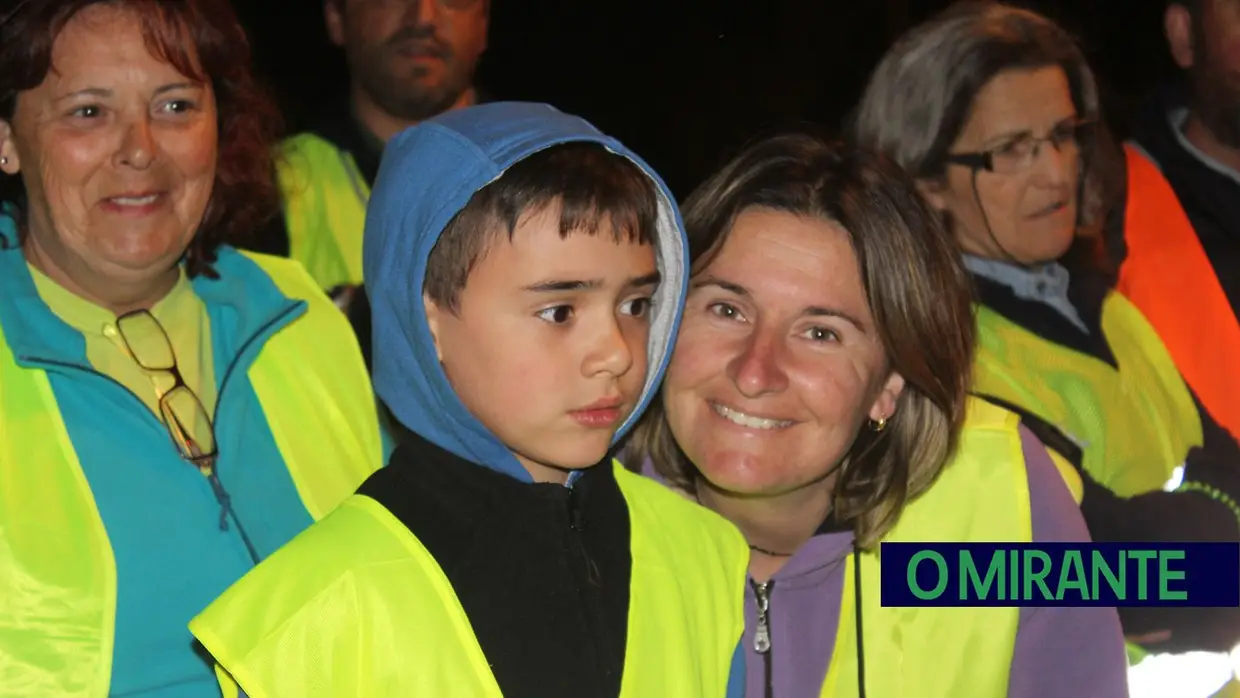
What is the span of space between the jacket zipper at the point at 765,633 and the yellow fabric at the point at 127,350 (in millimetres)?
693

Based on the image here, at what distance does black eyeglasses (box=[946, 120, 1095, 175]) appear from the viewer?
7.13 feet

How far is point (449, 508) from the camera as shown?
130 cm

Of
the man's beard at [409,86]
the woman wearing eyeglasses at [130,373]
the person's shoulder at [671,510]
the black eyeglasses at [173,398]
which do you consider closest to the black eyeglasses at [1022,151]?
the man's beard at [409,86]

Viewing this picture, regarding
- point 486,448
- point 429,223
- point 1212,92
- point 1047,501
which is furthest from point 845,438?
point 1212,92

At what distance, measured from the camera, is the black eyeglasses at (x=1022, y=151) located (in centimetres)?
217

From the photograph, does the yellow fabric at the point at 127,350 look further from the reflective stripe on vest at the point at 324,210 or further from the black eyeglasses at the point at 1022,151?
the black eyeglasses at the point at 1022,151

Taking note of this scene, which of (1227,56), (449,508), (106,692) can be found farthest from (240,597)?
(1227,56)

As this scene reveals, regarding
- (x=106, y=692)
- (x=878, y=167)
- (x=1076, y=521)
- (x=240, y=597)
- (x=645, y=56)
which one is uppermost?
(x=645, y=56)

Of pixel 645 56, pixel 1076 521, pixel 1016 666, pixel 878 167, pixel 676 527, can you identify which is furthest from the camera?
pixel 645 56

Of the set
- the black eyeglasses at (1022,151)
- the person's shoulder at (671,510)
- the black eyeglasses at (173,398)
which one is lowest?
the person's shoulder at (671,510)

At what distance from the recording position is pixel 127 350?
158 cm

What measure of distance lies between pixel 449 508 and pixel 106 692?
45cm

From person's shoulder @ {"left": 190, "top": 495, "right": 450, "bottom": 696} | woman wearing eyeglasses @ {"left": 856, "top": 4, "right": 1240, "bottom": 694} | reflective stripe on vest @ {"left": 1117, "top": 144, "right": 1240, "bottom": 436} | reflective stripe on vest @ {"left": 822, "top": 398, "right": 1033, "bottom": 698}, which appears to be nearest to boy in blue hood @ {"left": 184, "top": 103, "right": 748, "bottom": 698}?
person's shoulder @ {"left": 190, "top": 495, "right": 450, "bottom": 696}

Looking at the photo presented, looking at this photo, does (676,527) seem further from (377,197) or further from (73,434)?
(73,434)
